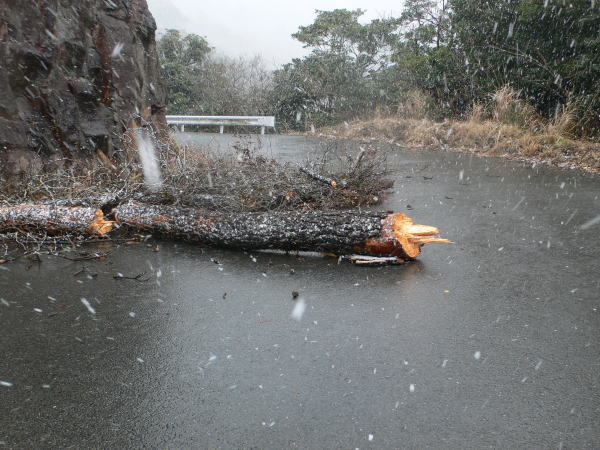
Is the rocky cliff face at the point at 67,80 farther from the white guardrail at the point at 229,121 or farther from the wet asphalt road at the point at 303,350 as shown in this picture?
the white guardrail at the point at 229,121

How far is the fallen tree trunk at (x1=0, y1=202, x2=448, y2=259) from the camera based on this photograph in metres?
4.86

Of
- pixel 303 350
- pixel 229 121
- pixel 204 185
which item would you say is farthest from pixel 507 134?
pixel 229 121

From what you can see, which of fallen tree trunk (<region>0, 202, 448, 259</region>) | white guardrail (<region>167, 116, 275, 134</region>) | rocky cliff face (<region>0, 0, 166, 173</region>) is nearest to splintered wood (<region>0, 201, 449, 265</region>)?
fallen tree trunk (<region>0, 202, 448, 259</region>)

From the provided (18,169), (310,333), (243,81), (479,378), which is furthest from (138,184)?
(243,81)

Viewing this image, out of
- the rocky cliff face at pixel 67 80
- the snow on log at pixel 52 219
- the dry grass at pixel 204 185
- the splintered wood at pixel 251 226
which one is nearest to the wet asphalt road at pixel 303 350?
the splintered wood at pixel 251 226

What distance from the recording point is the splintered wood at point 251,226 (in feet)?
15.9

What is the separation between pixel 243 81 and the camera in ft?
93.8

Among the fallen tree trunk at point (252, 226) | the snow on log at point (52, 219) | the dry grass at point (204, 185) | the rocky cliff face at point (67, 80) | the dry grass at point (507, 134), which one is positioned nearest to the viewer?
the fallen tree trunk at point (252, 226)

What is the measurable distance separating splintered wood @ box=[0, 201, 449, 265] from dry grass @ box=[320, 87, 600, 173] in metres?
7.97

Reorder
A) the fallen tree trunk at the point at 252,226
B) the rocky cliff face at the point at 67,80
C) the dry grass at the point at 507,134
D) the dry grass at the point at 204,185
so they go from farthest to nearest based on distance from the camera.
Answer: the dry grass at the point at 507,134, the rocky cliff face at the point at 67,80, the dry grass at the point at 204,185, the fallen tree trunk at the point at 252,226

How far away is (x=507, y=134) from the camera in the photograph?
46.0ft

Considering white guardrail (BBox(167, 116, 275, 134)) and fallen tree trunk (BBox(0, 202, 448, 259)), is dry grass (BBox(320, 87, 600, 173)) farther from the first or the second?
fallen tree trunk (BBox(0, 202, 448, 259))

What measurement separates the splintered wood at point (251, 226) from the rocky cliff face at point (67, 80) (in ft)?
4.88

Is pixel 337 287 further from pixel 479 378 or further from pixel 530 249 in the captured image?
pixel 530 249
